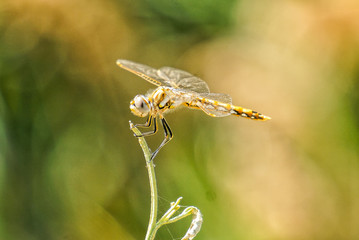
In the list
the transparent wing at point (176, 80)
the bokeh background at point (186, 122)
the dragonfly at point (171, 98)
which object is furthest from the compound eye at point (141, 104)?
the bokeh background at point (186, 122)

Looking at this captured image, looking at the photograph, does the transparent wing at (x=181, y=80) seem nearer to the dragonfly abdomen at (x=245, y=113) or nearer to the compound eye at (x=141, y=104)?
the dragonfly abdomen at (x=245, y=113)

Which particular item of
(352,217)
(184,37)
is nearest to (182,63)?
(184,37)

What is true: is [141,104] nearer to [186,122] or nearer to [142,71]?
[142,71]

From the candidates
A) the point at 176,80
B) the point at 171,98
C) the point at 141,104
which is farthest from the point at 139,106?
the point at 176,80

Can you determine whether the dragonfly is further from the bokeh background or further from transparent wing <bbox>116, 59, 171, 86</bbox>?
the bokeh background

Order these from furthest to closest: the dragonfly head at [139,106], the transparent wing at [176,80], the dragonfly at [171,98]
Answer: the transparent wing at [176,80] < the dragonfly at [171,98] < the dragonfly head at [139,106]

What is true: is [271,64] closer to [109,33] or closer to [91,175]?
[109,33]

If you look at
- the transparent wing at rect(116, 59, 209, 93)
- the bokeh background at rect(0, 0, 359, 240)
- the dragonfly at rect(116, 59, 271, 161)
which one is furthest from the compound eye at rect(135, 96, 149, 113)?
the bokeh background at rect(0, 0, 359, 240)
